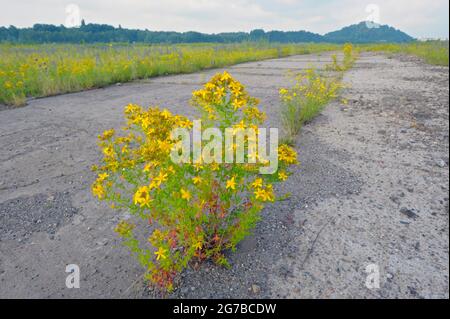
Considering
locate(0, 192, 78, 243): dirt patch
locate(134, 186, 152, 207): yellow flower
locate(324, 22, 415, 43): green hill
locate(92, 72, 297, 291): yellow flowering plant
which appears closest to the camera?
locate(134, 186, 152, 207): yellow flower

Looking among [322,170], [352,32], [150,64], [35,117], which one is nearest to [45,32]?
[150,64]

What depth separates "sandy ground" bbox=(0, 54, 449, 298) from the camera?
168 cm

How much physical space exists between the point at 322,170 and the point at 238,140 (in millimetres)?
1770

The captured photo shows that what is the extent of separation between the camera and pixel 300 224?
219 cm

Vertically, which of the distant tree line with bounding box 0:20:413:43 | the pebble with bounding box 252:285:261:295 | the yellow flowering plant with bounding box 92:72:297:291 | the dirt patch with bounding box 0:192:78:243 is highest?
the distant tree line with bounding box 0:20:413:43

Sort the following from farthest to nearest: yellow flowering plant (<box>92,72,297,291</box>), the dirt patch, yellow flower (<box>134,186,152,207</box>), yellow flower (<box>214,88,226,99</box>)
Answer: the dirt patch, yellow flower (<box>214,88,226,99</box>), yellow flowering plant (<box>92,72,297,291</box>), yellow flower (<box>134,186,152,207</box>)

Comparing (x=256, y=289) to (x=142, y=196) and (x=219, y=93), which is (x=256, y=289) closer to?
(x=142, y=196)

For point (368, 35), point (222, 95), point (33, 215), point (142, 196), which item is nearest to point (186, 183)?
point (142, 196)

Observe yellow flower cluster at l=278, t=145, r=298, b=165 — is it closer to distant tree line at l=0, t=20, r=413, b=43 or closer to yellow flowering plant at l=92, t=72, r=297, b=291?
yellow flowering plant at l=92, t=72, r=297, b=291

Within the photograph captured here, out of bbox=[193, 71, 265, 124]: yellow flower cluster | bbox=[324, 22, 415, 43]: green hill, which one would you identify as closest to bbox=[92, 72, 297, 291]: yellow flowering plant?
bbox=[193, 71, 265, 124]: yellow flower cluster

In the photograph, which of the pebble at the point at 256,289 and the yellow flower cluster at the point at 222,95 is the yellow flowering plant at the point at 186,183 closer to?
the yellow flower cluster at the point at 222,95
